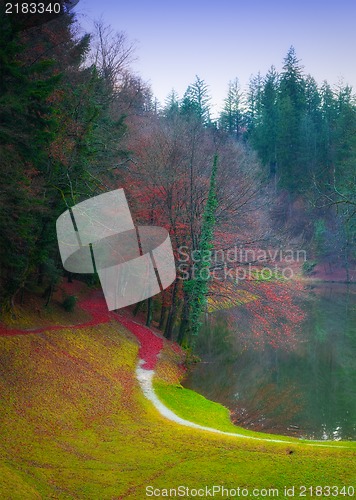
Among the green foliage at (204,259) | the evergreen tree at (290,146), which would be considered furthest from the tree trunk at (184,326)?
the evergreen tree at (290,146)

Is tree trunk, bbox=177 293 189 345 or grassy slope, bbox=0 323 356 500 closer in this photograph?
grassy slope, bbox=0 323 356 500

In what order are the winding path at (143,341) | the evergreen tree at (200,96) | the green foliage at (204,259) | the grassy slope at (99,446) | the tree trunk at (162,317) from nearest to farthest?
the grassy slope at (99,446)
the winding path at (143,341)
the green foliage at (204,259)
the tree trunk at (162,317)
the evergreen tree at (200,96)

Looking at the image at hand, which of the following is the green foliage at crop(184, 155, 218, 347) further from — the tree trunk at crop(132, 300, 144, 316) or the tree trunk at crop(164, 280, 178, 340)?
the tree trunk at crop(132, 300, 144, 316)

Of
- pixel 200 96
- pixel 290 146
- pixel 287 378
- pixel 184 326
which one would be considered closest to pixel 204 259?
pixel 184 326

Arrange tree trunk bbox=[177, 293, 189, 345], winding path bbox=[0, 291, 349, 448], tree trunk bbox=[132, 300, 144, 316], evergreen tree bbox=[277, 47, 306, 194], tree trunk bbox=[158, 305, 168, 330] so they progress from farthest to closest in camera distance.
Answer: evergreen tree bbox=[277, 47, 306, 194] < tree trunk bbox=[132, 300, 144, 316] < tree trunk bbox=[158, 305, 168, 330] < tree trunk bbox=[177, 293, 189, 345] < winding path bbox=[0, 291, 349, 448]

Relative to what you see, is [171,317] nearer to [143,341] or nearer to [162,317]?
[162,317]

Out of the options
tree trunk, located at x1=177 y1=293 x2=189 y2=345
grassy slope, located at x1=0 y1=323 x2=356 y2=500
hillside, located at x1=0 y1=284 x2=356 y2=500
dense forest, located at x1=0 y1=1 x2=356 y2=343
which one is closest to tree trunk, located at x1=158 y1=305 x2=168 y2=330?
dense forest, located at x1=0 y1=1 x2=356 y2=343

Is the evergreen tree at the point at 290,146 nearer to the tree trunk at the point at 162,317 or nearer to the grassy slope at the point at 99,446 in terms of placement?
the tree trunk at the point at 162,317
